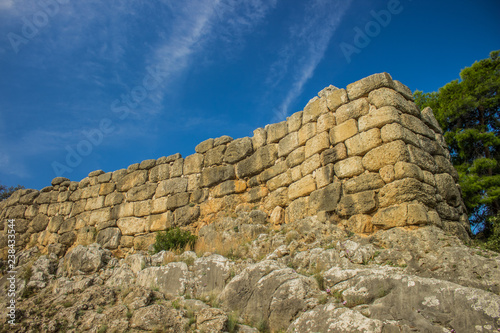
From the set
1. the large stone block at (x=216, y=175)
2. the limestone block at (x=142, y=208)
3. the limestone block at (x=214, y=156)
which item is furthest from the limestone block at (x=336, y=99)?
the limestone block at (x=142, y=208)

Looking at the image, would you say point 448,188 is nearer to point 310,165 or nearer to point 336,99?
point 310,165

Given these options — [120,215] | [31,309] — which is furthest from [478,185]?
[31,309]

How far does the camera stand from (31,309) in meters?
6.00

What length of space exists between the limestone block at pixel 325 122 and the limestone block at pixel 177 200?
4228 millimetres

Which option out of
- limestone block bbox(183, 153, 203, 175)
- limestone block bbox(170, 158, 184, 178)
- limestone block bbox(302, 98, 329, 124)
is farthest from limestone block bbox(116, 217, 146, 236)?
limestone block bbox(302, 98, 329, 124)

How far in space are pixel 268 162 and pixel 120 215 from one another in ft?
16.0

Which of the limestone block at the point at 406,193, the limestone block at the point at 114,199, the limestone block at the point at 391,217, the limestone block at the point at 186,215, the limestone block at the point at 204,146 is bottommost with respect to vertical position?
the limestone block at the point at 391,217

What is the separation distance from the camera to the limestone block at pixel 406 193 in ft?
19.3

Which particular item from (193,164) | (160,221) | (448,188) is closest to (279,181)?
(193,164)

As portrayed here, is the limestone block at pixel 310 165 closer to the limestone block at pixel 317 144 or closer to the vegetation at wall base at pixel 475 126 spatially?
the limestone block at pixel 317 144

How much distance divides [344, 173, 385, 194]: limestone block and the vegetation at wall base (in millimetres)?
5865

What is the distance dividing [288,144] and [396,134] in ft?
9.01

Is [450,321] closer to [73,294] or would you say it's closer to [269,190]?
[269,190]

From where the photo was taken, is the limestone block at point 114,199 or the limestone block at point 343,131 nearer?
the limestone block at point 343,131
